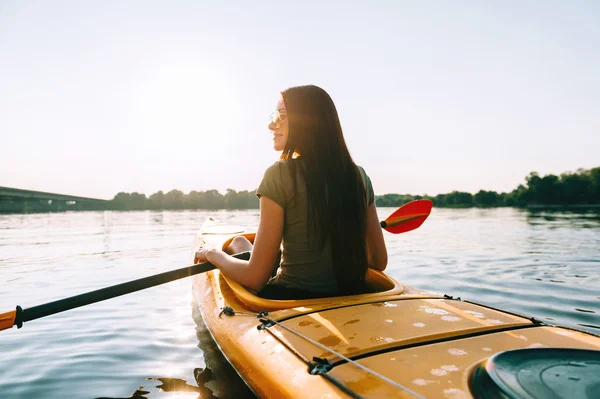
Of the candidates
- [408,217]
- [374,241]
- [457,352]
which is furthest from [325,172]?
[408,217]

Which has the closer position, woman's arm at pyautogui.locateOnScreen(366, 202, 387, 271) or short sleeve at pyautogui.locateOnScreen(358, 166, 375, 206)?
short sleeve at pyautogui.locateOnScreen(358, 166, 375, 206)

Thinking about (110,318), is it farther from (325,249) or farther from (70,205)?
(70,205)

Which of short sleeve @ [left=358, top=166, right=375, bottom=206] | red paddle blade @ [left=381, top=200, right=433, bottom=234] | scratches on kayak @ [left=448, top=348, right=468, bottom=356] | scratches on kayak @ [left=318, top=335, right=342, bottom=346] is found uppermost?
short sleeve @ [left=358, top=166, right=375, bottom=206]

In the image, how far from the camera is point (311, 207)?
243cm

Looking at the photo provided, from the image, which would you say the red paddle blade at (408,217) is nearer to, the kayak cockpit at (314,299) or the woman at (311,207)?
the kayak cockpit at (314,299)

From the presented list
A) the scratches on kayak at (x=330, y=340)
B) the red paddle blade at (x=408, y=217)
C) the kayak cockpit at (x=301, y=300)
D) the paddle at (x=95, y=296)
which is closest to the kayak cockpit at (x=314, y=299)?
the kayak cockpit at (x=301, y=300)

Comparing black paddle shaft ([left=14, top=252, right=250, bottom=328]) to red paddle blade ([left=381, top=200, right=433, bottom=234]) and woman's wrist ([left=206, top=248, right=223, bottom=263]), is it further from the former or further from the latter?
red paddle blade ([left=381, top=200, right=433, bottom=234])

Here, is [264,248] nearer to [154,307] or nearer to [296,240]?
[296,240]

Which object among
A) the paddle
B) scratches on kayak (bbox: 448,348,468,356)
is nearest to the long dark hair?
scratches on kayak (bbox: 448,348,468,356)

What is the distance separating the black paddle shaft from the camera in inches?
111

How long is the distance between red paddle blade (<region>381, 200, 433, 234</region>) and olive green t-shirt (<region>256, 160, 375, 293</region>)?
5.34 feet

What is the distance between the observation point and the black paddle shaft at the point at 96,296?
282 centimetres

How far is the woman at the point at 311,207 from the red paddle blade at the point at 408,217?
70.1 inches

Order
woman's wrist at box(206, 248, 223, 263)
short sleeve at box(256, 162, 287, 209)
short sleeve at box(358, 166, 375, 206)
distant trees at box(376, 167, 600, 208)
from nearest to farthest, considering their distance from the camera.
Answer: short sleeve at box(256, 162, 287, 209), short sleeve at box(358, 166, 375, 206), woman's wrist at box(206, 248, 223, 263), distant trees at box(376, 167, 600, 208)
